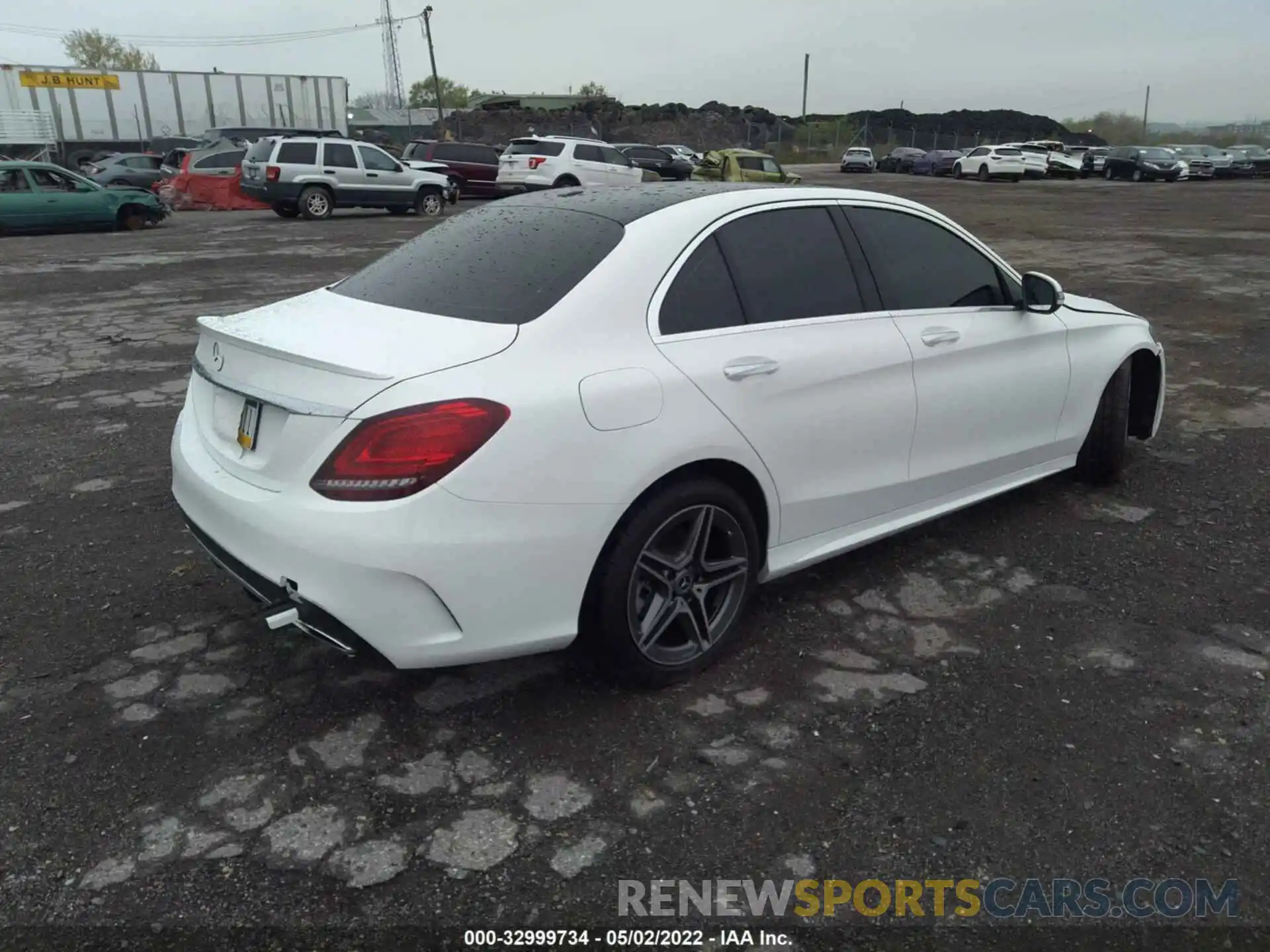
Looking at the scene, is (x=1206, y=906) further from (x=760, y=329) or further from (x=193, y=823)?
(x=193, y=823)

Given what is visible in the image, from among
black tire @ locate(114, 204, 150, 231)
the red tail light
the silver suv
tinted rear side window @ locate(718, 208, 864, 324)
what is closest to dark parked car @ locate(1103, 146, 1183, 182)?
the silver suv

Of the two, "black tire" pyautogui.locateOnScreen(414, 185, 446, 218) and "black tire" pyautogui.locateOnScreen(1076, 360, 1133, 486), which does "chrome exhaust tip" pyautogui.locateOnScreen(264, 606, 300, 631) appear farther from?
"black tire" pyautogui.locateOnScreen(414, 185, 446, 218)

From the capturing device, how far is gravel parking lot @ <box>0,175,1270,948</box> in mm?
2496

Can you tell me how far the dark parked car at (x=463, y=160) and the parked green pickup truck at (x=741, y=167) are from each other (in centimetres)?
586

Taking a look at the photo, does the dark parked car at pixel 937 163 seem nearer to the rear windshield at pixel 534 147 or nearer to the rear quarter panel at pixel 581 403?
the rear windshield at pixel 534 147

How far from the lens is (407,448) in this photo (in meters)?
2.69

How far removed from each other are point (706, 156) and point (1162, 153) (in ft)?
73.8

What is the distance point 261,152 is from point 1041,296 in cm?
2048

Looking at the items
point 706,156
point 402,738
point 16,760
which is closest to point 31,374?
point 16,760

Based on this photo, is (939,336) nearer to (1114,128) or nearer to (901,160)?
(901,160)

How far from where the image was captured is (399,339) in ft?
9.84

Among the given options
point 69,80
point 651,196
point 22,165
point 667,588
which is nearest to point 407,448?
point 667,588

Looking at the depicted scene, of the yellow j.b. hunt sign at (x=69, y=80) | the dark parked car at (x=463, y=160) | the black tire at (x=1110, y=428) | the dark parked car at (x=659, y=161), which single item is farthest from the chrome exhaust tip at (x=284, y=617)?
the yellow j.b. hunt sign at (x=69, y=80)

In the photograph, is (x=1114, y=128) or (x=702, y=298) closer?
(x=702, y=298)
